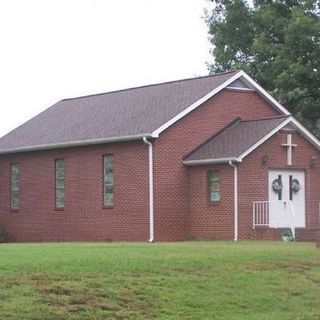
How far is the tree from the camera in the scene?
40375 mm

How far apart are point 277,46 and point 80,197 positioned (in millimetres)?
13672

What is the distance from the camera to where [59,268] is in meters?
14.9

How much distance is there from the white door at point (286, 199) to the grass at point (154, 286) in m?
12.4

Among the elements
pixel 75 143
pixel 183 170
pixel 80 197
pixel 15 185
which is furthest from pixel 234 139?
pixel 15 185

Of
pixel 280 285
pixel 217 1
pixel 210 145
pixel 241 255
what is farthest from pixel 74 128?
pixel 280 285

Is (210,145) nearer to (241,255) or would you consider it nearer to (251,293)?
(241,255)

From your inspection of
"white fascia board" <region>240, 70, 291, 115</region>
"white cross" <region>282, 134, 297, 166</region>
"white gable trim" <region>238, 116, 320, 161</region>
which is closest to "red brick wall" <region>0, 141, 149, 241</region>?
"white gable trim" <region>238, 116, 320, 161</region>

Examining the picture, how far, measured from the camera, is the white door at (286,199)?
30.7 m

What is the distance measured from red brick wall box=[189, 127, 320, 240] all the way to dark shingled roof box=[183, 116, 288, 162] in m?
0.40

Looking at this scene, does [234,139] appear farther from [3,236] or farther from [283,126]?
[3,236]

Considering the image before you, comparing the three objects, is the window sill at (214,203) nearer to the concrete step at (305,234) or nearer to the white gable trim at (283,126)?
the white gable trim at (283,126)

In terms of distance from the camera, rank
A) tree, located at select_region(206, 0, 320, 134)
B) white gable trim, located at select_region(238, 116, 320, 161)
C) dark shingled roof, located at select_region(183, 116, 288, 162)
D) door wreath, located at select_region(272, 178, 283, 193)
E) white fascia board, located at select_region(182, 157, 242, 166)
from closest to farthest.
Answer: white fascia board, located at select_region(182, 157, 242, 166) → white gable trim, located at select_region(238, 116, 320, 161) → dark shingled roof, located at select_region(183, 116, 288, 162) → door wreath, located at select_region(272, 178, 283, 193) → tree, located at select_region(206, 0, 320, 134)

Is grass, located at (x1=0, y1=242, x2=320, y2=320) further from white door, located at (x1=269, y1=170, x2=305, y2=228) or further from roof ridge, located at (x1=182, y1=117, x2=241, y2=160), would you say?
roof ridge, located at (x1=182, y1=117, x2=241, y2=160)

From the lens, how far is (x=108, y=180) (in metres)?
32.5
